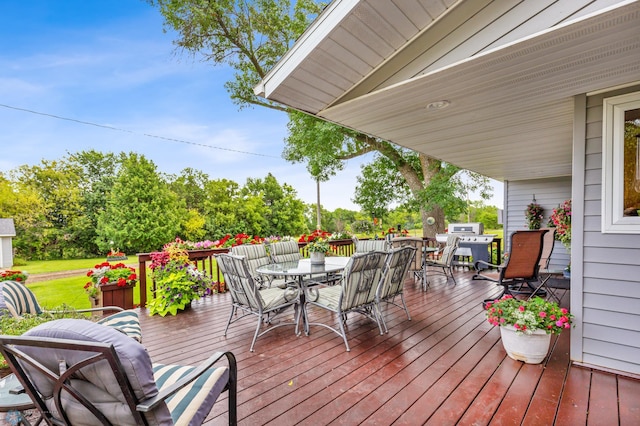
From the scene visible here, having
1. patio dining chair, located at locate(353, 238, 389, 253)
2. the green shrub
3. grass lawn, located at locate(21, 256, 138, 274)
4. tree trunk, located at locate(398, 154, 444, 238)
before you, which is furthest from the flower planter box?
grass lawn, located at locate(21, 256, 138, 274)

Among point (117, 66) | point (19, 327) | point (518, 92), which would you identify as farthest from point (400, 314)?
point (117, 66)

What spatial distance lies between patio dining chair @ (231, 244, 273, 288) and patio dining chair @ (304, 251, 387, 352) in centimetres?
138

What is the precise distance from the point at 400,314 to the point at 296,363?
6.23ft

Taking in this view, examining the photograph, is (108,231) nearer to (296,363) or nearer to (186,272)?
(186,272)

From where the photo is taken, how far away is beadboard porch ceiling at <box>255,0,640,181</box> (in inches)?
74.9

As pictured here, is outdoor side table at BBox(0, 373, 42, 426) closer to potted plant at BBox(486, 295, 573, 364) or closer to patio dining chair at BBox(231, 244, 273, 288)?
patio dining chair at BBox(231, 244, 273, 288)

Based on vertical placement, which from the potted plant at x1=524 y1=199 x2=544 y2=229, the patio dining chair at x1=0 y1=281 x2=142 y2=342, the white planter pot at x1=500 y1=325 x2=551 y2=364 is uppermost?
the potted plant at x1=524 y1=199 x2=544 y2=229

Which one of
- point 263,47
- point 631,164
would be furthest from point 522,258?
point 263,47

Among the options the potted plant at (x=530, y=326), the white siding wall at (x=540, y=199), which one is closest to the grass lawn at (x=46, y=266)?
the potted plant at (x=530, y=326)

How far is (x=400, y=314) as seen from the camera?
411 cm

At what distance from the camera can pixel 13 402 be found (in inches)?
57.4

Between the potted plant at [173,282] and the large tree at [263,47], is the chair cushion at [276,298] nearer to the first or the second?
the potted plant at [173,282]

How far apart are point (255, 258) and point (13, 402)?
3233mm

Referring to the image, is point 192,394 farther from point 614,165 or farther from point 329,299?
point 614,165
